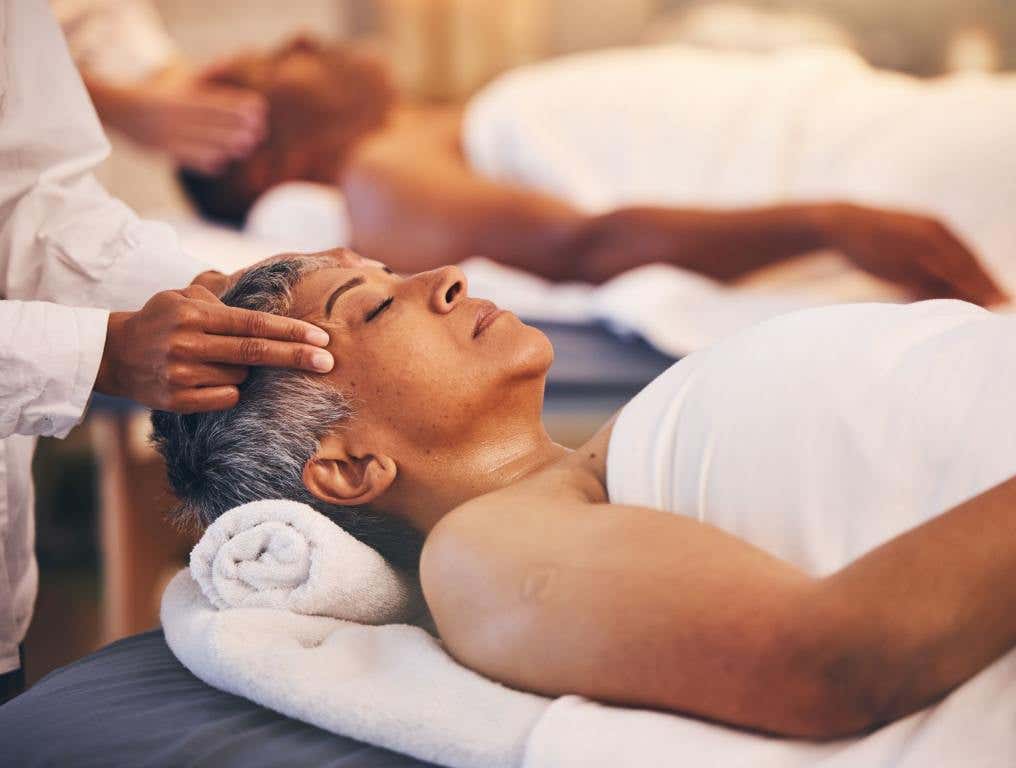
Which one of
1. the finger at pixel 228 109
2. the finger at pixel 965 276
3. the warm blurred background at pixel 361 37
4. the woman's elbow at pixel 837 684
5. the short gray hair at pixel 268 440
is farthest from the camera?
the finger at pixel 228 109

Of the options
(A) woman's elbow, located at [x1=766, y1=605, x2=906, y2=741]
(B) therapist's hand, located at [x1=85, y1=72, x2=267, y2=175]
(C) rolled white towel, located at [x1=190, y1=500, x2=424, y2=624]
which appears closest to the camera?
(A) woman's elbow, located at [x1=766, y1=605, x2=906, y2=741]

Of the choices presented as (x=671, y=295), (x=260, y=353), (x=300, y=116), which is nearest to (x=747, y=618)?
(x=260, y=353)

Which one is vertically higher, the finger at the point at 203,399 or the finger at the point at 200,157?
the finger at the point at 203,399

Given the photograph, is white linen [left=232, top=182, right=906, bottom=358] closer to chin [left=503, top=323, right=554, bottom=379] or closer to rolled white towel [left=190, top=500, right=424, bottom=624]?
chin [left=503, top=323, right=554, bottom=379]

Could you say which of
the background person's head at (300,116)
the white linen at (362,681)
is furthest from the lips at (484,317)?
the background person's head at (300,116)

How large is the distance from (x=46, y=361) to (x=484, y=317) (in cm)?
45

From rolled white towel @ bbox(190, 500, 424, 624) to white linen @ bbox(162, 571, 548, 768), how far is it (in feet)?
0.06

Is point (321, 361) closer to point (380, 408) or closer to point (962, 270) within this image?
point (380, 408)

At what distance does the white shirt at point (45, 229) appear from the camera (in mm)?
1407

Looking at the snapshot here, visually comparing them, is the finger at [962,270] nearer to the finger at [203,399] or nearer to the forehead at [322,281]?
the forehead at [322,281]

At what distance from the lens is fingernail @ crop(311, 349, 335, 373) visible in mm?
1216

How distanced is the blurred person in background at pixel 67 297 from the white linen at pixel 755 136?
1.43 metres

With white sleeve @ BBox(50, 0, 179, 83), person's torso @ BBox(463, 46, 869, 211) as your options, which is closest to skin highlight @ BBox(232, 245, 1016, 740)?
person's torso @ BBox(463, 46, 869, 211)

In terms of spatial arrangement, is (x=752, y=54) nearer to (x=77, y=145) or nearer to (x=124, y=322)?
(x=77, y=145)
